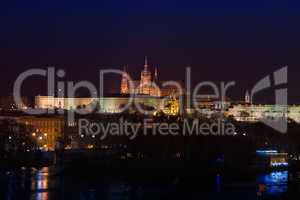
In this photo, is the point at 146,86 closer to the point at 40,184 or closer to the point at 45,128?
the point at 45,128

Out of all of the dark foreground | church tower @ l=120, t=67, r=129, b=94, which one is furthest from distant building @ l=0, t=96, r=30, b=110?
the dark foreground

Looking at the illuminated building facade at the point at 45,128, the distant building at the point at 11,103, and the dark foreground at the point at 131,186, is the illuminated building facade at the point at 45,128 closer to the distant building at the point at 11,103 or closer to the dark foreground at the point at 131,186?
the dark foreground at the point at 131,186

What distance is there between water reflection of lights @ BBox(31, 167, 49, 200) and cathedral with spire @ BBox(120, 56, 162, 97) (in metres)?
21.5

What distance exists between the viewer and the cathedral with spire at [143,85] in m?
38.1

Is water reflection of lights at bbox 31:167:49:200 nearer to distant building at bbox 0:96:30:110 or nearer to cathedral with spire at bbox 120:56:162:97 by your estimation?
distant building at bbox 0:96:30:110

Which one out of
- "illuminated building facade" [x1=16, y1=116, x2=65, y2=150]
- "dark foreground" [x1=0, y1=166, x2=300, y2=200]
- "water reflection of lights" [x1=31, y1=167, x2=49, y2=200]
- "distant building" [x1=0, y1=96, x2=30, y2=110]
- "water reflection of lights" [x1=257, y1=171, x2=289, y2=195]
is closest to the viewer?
"water reflection of lights" [x1=31, y1=167, x2=49, y2=200]

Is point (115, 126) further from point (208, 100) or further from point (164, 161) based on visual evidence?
point (208, 100)

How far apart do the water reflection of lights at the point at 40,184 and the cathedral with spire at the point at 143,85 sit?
70.4 feet

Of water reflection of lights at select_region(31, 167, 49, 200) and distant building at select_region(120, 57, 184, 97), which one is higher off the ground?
distant building at select_region(120, 57, 184, 97)

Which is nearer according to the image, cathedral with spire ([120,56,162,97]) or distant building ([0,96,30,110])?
distant building ([0,96,30,110])

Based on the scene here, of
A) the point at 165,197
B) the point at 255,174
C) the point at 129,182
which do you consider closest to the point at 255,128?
the point at 255,174

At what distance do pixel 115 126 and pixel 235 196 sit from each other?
10189mm

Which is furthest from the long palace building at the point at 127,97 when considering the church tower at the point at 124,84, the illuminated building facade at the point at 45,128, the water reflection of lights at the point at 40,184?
the water reflection of lights at the point at 40,184

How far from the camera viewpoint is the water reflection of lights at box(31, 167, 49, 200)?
508 inches
